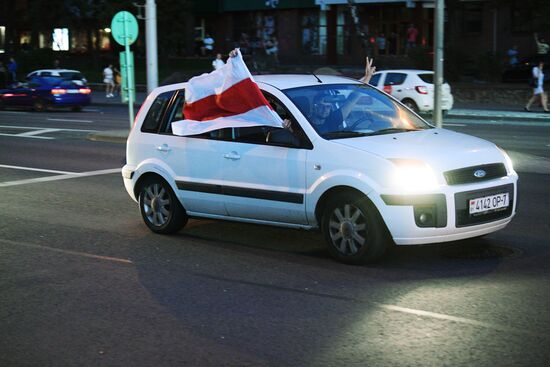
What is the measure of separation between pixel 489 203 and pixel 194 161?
9.56 feet

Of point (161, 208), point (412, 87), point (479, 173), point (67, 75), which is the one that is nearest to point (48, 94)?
point (67, 75)

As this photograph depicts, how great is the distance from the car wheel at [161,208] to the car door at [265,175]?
30.7 inches

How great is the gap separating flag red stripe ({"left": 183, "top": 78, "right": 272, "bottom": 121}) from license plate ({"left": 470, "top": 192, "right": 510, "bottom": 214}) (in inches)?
81.7

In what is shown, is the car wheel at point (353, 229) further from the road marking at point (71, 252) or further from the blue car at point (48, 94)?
the blue car at point (48, 94)

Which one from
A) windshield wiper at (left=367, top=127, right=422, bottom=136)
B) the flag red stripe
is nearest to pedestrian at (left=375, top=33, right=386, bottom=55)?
the flag red stripe

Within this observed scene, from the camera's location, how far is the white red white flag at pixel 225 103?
26.7 feet

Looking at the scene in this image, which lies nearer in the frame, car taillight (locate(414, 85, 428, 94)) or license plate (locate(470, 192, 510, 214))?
license plate (locate(470, 192, 510, 214))

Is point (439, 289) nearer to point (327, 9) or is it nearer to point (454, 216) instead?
point (454, 216)

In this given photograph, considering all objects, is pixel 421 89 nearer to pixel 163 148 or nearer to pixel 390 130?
pixel 163 148

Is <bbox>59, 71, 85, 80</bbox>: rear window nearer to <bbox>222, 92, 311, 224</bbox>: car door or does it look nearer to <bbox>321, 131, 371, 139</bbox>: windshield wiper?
<bbox>222, 92, 311, 224</bbox>: car door

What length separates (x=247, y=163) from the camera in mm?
8227

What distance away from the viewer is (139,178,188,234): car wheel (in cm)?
907

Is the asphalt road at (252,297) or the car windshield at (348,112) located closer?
the asphalt road at (252,297)

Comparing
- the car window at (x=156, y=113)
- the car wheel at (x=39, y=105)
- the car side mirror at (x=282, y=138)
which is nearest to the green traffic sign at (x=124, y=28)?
the car window at (x=156, y=113)
